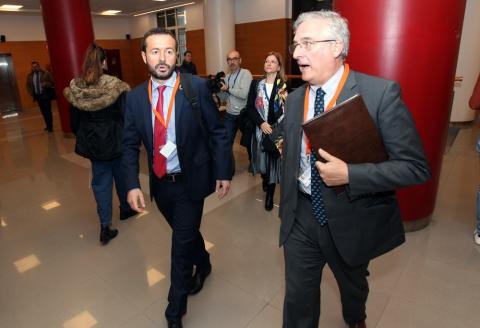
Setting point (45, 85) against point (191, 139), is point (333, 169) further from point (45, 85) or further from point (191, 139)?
point (45, 85)

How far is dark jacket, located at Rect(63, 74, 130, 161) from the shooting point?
2.88m

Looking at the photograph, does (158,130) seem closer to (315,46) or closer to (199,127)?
(199,127)

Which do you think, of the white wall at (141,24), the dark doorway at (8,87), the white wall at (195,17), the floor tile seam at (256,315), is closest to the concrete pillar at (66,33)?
the floor tile seam at (256,315)

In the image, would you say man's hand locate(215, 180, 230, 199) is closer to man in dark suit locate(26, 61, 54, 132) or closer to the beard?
the beard

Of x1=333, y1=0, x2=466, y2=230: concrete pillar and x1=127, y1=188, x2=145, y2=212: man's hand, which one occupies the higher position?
x1=333, y1=0, x2=466, y2=230: concrete pillar

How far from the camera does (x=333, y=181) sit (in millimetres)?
1279

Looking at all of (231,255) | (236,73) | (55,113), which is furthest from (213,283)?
(55,113)

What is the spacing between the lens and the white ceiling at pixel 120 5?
10891mm

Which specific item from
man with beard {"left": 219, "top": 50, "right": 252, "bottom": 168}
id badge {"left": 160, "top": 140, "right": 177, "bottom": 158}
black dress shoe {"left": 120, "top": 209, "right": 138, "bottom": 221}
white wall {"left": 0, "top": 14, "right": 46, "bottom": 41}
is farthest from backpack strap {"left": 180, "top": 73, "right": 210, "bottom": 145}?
white wall {"left": 0, "top": 14, "right": 46, "bottom": 41}

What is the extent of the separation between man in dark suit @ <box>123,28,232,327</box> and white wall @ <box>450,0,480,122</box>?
20.9ft

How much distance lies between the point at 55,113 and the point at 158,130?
33.8 feet

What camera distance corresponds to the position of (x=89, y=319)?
2.20 meters

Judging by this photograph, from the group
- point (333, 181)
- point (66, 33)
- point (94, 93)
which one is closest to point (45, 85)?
point (66, 33)

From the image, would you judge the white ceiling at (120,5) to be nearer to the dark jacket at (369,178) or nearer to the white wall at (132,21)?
the white wall at (132,21)
